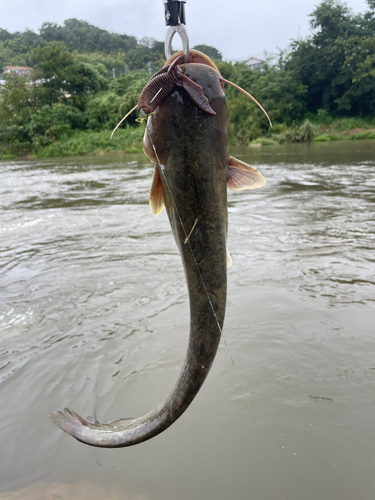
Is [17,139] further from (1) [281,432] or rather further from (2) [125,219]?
(1) [281,432]

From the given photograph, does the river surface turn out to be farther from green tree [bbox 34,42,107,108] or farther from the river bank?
green tree [bbox 34,42,107,108]

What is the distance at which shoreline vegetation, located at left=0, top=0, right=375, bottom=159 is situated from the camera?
109 feet

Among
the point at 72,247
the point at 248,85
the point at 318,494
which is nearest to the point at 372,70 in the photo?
the point at 248,85

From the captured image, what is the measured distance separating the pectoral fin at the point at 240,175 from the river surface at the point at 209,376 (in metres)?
1.32

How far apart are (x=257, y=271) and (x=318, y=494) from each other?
247cm

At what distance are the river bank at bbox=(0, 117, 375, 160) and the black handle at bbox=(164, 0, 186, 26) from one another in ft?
99.4

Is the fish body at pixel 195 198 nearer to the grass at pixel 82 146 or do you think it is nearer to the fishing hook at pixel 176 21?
the fishing hook at pixel 176 21

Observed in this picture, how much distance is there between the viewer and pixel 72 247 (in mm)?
5207

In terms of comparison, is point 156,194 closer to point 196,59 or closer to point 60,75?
point 196,59

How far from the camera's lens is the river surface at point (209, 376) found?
64.4 inches

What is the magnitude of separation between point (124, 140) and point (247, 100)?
39.3 feet

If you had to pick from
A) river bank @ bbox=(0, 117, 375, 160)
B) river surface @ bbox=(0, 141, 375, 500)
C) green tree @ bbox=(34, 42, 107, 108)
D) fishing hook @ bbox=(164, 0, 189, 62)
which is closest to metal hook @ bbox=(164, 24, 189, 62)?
fishing hook @ bbox=(164, 0, 189, 62)

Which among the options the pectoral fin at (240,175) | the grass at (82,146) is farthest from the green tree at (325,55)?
the pectoral fin at (240,175)

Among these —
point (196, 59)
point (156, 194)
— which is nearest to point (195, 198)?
point (156, 194)
